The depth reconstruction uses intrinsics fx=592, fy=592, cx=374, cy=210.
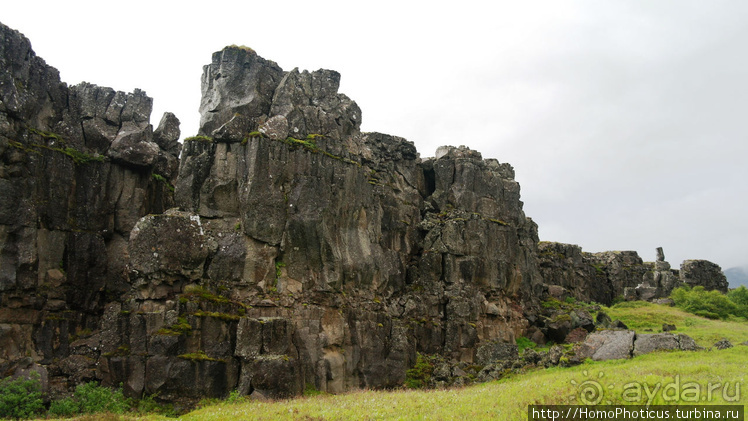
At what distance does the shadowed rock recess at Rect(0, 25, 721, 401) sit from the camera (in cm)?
3159

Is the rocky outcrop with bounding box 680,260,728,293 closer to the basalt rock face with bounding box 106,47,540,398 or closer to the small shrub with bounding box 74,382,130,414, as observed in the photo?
the basalt rock face with bounding box 106,47,540,398

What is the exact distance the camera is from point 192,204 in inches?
1425

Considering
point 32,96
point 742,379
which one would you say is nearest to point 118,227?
point 32,96

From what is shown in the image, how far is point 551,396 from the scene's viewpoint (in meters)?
24.8

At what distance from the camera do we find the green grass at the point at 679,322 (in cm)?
4839

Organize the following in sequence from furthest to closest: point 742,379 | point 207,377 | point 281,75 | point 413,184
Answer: point 413,184 → point 281,75 → point 207,377 → point 742,379

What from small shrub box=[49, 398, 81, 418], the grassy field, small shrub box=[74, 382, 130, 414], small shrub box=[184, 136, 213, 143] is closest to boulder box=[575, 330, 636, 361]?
the grassy field

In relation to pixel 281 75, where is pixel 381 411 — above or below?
below

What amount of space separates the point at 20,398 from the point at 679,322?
57.9 m

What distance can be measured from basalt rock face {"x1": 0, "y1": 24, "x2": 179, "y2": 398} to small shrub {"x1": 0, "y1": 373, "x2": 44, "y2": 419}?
2.42 metres

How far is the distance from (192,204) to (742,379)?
29.7 metres

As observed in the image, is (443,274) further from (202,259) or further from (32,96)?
(32,96)

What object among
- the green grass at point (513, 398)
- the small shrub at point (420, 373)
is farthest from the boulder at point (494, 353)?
the green grass at point (513, 398)

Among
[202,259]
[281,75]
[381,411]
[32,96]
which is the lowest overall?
[381,411]
